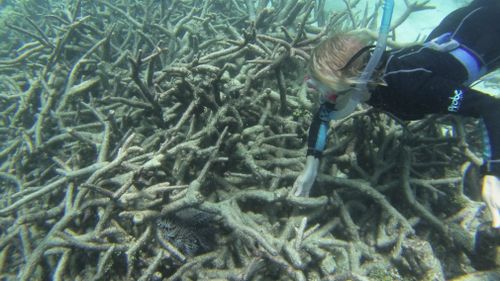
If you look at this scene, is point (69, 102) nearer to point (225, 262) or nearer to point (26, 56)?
point (26, 56)

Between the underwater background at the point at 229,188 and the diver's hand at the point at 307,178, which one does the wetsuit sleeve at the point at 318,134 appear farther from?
the underwater background at the point at 229,188

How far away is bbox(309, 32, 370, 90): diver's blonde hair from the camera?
2.00m

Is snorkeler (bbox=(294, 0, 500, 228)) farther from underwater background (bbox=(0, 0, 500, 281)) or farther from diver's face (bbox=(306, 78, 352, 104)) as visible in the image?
underwater background (bbox=(0, 0, 500, 281))

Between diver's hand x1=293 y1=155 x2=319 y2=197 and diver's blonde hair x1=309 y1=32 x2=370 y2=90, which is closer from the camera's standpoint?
diver's blonde hair x1=309 y1=32 x2=370 y2=90

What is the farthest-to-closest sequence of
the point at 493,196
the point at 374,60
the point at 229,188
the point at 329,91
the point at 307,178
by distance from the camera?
the point at 229,188 < the point at 307,178 < the point at 329,91 < the point at 493,196 < the point at 374,60

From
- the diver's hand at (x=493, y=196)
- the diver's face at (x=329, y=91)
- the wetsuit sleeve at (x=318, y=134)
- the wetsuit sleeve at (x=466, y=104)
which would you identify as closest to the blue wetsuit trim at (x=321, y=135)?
the wetsuit sleeve at (x=318, y=134)

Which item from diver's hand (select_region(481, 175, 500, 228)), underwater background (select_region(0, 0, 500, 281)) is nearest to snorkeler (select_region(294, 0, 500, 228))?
diver's hand (select_region(481, 175, 500, 228))

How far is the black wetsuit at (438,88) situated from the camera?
2.04 m

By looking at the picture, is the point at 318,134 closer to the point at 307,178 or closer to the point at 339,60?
the point at 307,178

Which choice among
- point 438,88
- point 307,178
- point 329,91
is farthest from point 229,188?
point 438,88

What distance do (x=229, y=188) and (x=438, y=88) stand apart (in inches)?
68.8

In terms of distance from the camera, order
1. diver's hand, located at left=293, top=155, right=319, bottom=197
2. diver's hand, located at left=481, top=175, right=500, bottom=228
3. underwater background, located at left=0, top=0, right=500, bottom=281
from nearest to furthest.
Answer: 1. diver's hand, located at left=481, top=175, right=500, bottom=228
2. underwater background, located at left=0, top=0, right=500, bottom=281
3. diver's hand, located at left=293, top=155, right=319, bottom=197

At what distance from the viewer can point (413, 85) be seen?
2086 millimetres

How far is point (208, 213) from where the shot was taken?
2.43m
